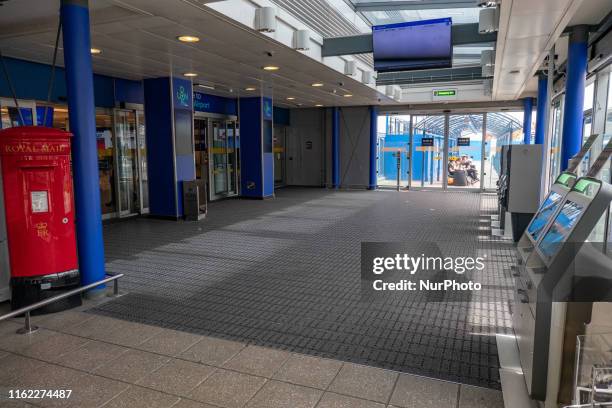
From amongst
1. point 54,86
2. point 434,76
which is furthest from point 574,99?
point 54,86

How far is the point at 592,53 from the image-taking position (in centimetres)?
587

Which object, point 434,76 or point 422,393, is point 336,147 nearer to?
point 434,76

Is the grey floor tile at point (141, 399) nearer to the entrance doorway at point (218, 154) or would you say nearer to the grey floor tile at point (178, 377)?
the grey floor tile at point (178, 377)

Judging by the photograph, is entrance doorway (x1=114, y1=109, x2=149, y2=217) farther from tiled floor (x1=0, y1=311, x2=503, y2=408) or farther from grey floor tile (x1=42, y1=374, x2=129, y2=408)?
grey floor tile (x1=42, y1=374, x2=129, y2=408)

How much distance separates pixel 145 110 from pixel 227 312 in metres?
6.04

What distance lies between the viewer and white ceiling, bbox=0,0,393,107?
14.9 ft

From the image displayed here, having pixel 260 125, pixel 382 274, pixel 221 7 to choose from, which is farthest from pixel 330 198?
pixel 221 7

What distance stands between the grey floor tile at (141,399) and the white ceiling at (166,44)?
3.37 metres

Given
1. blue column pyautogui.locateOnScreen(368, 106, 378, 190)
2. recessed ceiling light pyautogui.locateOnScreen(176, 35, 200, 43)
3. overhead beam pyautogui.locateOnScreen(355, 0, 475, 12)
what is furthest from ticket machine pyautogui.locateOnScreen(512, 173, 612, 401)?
blue column pyautogui.locateOnScreen(368, 106, 378, 190)

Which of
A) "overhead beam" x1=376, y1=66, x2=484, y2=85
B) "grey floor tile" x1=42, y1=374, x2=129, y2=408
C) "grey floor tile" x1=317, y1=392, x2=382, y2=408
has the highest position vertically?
"overhead beam" x1=376, y1=66, x2=484, y2=85

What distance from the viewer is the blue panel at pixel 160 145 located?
8.47 m

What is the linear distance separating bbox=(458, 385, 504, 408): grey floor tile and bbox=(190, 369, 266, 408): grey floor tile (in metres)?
1.15

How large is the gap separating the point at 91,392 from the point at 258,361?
993 mm

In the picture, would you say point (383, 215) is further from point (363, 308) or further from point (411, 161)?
point (411, 161)
